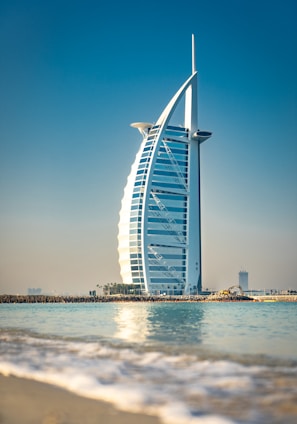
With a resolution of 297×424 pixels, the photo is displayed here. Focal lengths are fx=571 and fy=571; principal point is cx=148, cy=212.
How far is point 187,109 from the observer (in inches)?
4793

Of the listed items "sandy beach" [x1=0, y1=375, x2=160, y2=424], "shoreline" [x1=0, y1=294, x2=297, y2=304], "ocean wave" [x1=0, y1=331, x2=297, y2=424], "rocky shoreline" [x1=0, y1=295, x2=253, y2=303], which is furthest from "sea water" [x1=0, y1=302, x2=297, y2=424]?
"shoreline" [x1=0, y1=294, x2=297, y2=304]

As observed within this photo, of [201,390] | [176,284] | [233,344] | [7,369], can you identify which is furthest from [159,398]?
[176,284]

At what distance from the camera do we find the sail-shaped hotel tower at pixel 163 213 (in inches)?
4193

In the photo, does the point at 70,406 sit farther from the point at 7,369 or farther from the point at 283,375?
the point at 283,375

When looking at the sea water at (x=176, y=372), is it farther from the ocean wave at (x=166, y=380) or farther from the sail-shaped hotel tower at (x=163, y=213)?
the sail-shaped hotel tower at (x=163, y=213)

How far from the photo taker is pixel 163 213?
358 feet

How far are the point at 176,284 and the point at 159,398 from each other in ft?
339

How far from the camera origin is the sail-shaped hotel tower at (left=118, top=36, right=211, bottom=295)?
349 feet

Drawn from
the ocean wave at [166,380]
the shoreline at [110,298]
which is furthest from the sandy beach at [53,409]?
the shoreline at [110,298]

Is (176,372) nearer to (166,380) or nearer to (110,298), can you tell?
(166,380)

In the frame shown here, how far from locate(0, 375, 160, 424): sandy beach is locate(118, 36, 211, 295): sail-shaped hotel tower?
9494cm

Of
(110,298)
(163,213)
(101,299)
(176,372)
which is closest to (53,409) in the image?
(176,372)

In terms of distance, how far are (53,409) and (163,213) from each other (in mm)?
100705

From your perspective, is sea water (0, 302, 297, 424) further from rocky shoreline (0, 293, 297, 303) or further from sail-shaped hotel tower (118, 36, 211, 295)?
sail-shaped hotel tower (118, 36, 211, 295)
